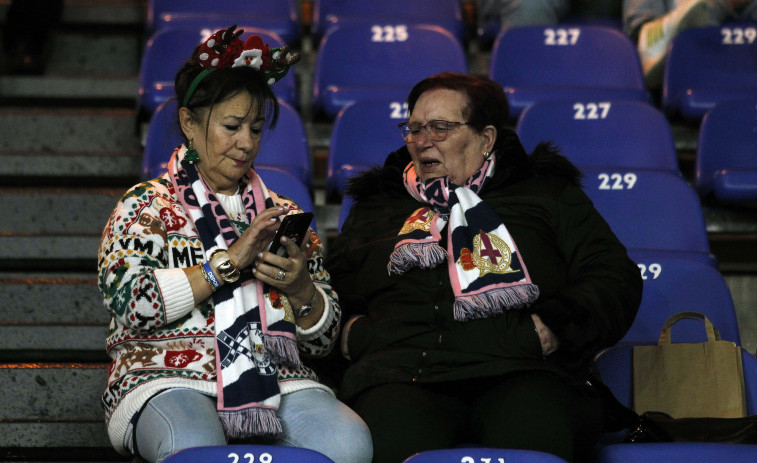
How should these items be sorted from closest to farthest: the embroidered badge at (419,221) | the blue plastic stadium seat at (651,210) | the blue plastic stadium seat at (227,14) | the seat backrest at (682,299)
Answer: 1. the embroidered badge at (419,221)
2. the seat backrest at (682,299)
3. the blue plastic stadium seat at (651,210)
4. the blue plastic stadium seat at (227,14)

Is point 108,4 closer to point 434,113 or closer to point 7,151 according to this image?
point 7,151

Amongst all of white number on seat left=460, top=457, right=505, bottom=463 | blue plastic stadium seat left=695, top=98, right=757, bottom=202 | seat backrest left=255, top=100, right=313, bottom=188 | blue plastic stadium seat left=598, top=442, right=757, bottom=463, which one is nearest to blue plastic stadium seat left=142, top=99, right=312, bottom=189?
seat backrest left=255, top=100, right=313, bottom=188

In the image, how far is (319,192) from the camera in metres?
3.77

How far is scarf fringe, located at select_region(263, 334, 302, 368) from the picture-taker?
2.12m

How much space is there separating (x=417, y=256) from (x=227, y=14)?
2.30 metres

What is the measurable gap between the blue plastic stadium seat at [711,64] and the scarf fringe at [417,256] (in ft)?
6.49

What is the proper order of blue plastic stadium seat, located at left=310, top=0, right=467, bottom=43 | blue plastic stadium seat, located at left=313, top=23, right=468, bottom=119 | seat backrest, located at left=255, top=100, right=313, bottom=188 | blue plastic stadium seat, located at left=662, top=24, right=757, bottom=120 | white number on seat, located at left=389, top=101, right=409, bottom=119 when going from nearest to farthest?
1. seat backrest, located at left=255, top=100, right=313, bottom=188
2. white number on seat, located at left=389, top=101, right=409, bottom=119
3. blue plastic stadium seat, located at left=313, top=23, right=468, bottom=119
4. blue plastic stadium seat, located at left=662, top=24, right=757, bottom=120
5. blue plastic stadium seat, located at left=310, top=0, right=467, bottom=43

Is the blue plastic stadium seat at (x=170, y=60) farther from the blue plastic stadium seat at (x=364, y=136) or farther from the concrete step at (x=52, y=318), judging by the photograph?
the concrete step at (x=52, y=318)

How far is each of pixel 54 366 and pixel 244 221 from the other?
0.80 meters

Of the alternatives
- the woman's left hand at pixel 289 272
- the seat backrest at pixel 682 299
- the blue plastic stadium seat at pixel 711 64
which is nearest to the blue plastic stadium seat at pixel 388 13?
the blue plastic stadium seat at pixel 711 64

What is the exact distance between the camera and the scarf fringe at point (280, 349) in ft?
6.95

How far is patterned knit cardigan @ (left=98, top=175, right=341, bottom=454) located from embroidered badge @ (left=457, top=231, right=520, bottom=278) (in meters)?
0.45

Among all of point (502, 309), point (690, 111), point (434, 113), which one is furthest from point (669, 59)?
point (502, 309)

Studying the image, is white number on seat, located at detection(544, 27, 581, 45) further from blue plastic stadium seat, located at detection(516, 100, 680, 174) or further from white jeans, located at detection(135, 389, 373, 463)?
white jeans, located at detection(135, 389, 373, 463)
